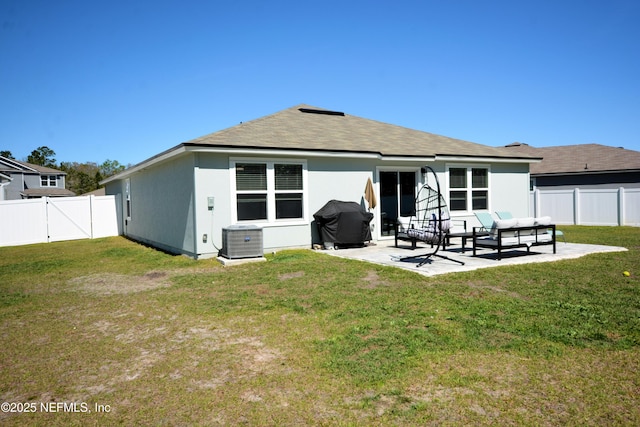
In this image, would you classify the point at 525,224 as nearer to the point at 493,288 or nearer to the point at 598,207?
the point at 493,288

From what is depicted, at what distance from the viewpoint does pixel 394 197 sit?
1395 centimetres

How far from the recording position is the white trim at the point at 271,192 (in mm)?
11164

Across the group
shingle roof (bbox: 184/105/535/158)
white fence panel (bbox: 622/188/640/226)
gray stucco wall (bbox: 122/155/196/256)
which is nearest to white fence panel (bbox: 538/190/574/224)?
white fence panel (bbox: 622/188/640/226)

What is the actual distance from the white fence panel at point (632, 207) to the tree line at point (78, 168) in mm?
56898

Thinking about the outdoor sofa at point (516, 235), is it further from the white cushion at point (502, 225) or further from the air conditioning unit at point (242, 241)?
the air conditioning unit at point (242, 241)

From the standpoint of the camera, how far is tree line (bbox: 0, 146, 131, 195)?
62.9m

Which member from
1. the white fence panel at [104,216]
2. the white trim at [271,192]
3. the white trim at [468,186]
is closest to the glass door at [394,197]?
the white trim at [468,186]

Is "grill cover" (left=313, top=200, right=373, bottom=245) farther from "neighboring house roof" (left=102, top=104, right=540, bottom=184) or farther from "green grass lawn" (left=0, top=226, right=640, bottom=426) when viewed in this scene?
"green grass lawn" (left=0, top=226, right=640, bottom=426)

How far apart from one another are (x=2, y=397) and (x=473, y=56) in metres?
16.7

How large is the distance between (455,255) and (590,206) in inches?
576

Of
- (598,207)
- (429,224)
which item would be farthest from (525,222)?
(598,207)

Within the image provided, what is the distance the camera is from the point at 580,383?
339cm

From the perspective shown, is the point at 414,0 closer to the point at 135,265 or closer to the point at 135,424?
the point at 135,265

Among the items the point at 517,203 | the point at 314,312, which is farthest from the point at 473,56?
the point at 314,312
